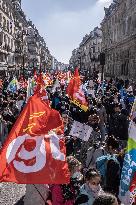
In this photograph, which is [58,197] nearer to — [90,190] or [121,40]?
[90,190]

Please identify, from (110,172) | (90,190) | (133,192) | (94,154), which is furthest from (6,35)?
(133,192)

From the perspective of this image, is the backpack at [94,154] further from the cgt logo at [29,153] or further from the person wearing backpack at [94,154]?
the cgt logo at [29,153]

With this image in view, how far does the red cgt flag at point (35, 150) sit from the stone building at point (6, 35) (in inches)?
1977

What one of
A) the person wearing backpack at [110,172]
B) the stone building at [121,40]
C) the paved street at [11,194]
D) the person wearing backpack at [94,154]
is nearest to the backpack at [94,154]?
the person wearing backpack at [94,154]

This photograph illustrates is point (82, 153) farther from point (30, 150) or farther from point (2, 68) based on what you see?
point (2, 68)

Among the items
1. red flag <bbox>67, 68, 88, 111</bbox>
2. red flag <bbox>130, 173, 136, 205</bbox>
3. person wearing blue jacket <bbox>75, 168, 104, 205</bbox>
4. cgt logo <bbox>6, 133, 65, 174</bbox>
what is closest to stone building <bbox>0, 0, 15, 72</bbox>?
red flag <bbox>67, 68, 88, 111</bbox>

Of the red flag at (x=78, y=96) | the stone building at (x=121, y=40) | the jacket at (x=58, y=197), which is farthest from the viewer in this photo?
the stone building at (x=121, y=40)

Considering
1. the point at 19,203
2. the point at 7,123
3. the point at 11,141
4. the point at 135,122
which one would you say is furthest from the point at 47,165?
the point at 7,123

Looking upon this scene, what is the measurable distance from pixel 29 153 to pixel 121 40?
2154 inches

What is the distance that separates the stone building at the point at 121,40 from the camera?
49.8m

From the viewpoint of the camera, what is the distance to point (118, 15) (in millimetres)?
61844

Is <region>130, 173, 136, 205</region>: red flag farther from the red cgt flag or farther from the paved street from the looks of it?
the paved street

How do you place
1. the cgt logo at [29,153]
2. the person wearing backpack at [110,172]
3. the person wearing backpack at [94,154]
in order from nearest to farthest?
the cgt logo at [29,153] → the person wearing backpack at [110,172] → the person wearing backpack at [94,154]

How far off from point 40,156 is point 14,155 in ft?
1.02
